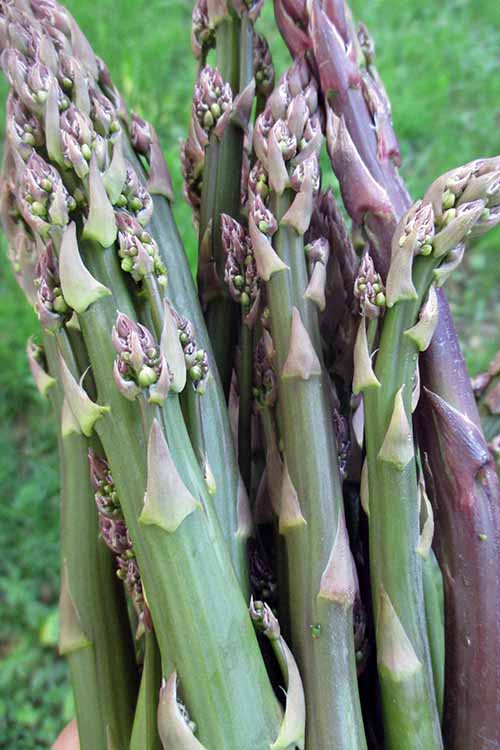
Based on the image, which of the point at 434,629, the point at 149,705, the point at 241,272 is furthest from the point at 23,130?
the point at 434,629

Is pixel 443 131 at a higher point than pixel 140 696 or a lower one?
higher

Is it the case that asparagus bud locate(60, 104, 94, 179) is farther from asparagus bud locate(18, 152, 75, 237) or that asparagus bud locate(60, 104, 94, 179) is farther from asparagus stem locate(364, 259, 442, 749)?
asparagus stem locate(364, 259, 442, 749)

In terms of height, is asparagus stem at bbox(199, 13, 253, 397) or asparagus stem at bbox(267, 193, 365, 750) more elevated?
asparagus stem at bbox(199, 13, 253, 397)

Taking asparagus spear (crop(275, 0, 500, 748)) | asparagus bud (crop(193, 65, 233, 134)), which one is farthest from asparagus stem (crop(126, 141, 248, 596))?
asparagus spear (crop(275, 0, 500, 748))

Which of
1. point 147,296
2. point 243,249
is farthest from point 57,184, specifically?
point 243,249

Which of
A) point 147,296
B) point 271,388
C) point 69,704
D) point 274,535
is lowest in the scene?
point 69,704

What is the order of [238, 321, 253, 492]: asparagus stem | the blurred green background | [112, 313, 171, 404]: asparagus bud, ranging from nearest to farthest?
[112, 313, 171, 404]: asparagus bud
[238, 321, 253, 492]: asparagus stem
the blurred green background

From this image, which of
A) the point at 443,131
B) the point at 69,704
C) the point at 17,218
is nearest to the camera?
the point at 17,218

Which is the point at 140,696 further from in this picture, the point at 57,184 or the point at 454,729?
the point at 57,184
